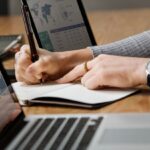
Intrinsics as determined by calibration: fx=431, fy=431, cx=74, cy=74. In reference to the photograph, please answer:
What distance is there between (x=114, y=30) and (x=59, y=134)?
1220mm

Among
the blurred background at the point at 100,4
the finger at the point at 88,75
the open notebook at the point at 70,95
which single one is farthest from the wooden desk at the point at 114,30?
the blurred background at the point at 100,4

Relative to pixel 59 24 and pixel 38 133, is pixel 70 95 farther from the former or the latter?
pixel 59 24

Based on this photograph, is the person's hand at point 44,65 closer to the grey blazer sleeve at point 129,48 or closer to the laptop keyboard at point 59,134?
the grey blazer sleeve at point 129,48

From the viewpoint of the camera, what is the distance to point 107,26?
212cm

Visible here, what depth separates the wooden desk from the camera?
104 centimetres

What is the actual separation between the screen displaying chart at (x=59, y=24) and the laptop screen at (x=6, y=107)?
426mm

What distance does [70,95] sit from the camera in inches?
43.1

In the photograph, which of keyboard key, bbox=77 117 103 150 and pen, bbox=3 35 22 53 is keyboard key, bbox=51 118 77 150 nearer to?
keyboard key, bbox=77 117 103 150

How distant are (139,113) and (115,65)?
0.74 ft

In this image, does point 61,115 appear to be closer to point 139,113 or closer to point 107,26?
point 139,113

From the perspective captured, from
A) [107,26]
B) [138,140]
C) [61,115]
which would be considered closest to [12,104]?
[61,115]

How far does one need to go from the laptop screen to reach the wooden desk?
3.2 inches

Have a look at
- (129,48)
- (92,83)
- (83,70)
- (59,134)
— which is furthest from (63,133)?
(129,48)

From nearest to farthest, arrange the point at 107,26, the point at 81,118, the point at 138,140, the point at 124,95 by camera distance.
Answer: the point at 138,140 < the point at 81,118 < the point at 124,95 < the point at 107,26
